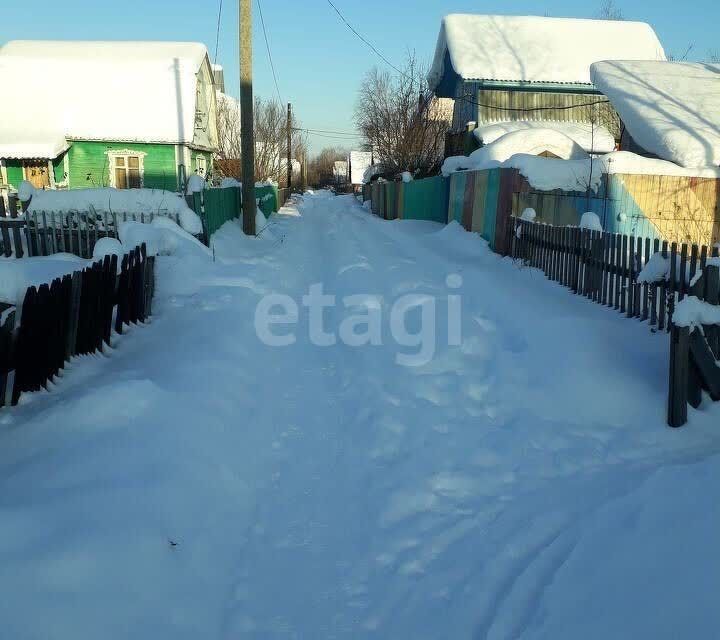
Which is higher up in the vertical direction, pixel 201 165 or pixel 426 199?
pixel 201 165

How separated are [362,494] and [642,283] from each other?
4.82 m

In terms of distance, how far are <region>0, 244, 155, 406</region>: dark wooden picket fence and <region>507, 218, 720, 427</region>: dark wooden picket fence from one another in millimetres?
5011

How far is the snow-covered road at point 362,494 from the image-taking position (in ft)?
9.75

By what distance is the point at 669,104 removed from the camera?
19.0 meters

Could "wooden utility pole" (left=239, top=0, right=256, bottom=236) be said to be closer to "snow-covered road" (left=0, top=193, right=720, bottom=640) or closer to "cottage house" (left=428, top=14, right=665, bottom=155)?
"snow-covered road" (left=0, top=193, right=720, bottom=640)

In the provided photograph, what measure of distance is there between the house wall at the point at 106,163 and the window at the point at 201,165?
132 inches

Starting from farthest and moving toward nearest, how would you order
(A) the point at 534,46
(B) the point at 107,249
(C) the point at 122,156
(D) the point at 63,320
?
(A) the point at 534,46, (C) the point at 122,156, (B) the point at 107,249, (D) the point at 63,320

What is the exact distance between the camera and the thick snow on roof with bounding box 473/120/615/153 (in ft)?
78.6

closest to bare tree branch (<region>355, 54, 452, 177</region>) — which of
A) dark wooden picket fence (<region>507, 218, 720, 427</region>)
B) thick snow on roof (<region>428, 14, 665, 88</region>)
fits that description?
thick snow on roof (<region>428, 14, 665, 88</region>)

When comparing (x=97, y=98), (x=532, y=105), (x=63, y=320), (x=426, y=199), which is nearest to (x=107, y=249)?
(x=63, y=320)

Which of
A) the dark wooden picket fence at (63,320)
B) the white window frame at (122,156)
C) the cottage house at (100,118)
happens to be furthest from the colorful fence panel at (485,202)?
the white window frame at (122,156)

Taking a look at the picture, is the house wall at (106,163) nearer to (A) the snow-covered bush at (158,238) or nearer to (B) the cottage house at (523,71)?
(B) the cottage house at (523,71)

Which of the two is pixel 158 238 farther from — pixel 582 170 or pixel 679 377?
pixel 582 170

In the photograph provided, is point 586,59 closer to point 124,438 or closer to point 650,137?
point 650,137
